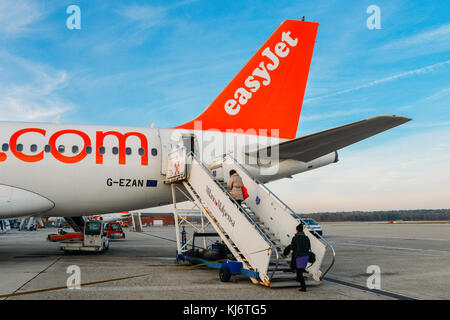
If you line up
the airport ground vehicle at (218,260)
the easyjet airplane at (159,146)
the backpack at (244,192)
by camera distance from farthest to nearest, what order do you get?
the easyjet airplane at (159,146)
the backpack at (244,192)
the airport ground vehicle at (218,260)

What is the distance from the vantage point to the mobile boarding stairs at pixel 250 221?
1020 centimetres

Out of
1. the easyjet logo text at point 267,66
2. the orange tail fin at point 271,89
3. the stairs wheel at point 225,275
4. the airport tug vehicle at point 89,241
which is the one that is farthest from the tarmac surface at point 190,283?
the easyjet logo text at point 267,66

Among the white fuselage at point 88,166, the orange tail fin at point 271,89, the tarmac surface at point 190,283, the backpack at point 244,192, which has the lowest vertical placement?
the tarmac surface at point 190,283

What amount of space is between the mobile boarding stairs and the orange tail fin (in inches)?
139

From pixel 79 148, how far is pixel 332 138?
32.6ft

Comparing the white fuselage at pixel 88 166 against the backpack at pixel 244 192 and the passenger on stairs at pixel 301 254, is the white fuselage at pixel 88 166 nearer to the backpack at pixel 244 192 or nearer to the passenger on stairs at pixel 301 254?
the backpack at pixel 244 192

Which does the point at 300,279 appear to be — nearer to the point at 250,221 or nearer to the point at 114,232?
the point at 250,221

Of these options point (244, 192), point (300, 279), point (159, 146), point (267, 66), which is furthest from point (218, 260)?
point (267, 66)

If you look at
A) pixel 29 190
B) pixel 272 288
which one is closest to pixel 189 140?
pixel 29 190

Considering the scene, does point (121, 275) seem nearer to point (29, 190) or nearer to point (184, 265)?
point (184, 265)

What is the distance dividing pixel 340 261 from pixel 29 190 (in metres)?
13.3

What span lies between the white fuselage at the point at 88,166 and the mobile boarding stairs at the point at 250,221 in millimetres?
1366

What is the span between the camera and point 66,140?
1538cm

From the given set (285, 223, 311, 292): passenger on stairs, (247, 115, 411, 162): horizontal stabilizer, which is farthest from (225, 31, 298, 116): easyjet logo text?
(285, 223, 311, 292): passenger on stairs
